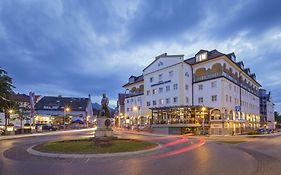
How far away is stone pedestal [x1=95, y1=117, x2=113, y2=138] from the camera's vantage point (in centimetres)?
2660

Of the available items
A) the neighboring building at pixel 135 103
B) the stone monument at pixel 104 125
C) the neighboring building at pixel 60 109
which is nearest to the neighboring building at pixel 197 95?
the neighboring building at pixel 135 103

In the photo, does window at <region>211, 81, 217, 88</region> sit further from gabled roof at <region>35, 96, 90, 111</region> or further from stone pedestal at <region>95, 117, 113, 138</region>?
gabled roof at <region>35, 96, 90, 111</region>

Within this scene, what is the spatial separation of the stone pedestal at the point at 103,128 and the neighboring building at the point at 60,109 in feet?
271

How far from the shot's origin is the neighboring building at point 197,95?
55.5m

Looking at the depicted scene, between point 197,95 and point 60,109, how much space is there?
7405 centimetres

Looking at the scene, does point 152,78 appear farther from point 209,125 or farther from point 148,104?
point 209,125

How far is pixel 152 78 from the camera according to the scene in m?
71.1

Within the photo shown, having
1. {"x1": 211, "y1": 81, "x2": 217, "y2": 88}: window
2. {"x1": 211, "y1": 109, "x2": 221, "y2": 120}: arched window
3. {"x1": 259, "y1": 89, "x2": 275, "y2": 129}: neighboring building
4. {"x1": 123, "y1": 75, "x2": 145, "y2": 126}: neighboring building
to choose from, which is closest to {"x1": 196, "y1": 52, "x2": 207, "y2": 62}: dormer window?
{"x1": 211, "y1": 81, "x2": 217, "y2": 88}: window

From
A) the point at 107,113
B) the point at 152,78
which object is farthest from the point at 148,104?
the point at 107,113

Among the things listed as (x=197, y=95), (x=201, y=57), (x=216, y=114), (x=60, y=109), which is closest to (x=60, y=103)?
(x=60, y=109)

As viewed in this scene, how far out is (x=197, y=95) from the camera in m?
62.1

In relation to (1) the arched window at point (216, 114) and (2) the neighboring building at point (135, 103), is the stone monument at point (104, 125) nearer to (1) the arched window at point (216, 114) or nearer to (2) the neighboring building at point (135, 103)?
(1) the arched window at point (216, 114)

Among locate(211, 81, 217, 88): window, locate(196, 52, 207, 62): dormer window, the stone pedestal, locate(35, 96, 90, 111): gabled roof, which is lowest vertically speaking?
the stone pedestal

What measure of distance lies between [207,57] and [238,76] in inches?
501
